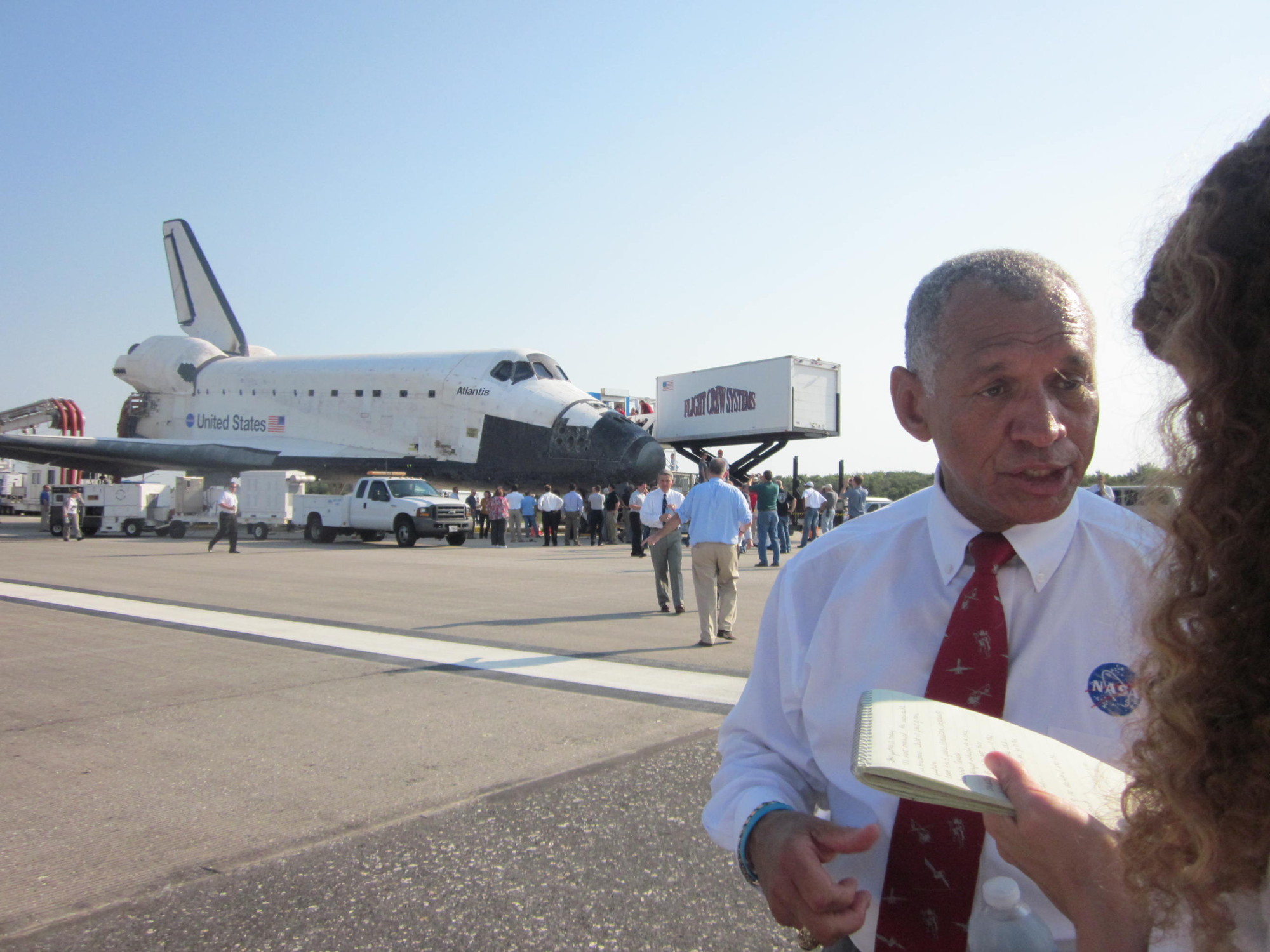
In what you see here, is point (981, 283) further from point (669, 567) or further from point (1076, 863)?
point (669, 567)

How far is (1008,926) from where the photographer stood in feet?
4.10

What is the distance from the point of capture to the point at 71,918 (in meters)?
2.80

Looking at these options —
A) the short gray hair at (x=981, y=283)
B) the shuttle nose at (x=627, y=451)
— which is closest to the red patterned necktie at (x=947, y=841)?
the short gray hair at (x=981, y=283)

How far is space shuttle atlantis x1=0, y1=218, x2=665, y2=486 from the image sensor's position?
23734 mm

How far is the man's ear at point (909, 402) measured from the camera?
179 centimetres

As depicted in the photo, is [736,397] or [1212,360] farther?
[736,397]

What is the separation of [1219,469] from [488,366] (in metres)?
24.7

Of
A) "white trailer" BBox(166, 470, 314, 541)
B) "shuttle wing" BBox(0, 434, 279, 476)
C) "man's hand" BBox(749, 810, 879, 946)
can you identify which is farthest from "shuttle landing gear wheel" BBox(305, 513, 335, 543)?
"man's hand" BBox(749, 810, 879, 946)

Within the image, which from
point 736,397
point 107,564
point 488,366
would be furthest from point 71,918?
point 736,397

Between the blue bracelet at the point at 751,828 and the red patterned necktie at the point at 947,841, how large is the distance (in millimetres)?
196

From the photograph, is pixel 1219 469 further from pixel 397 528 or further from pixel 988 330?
pixel 397 528

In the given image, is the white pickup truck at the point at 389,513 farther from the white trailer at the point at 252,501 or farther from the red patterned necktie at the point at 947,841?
the red patterned necktie at the point at 947,841

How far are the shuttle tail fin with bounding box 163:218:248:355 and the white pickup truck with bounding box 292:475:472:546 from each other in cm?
1408

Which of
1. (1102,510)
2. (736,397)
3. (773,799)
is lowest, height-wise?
(773,799)
